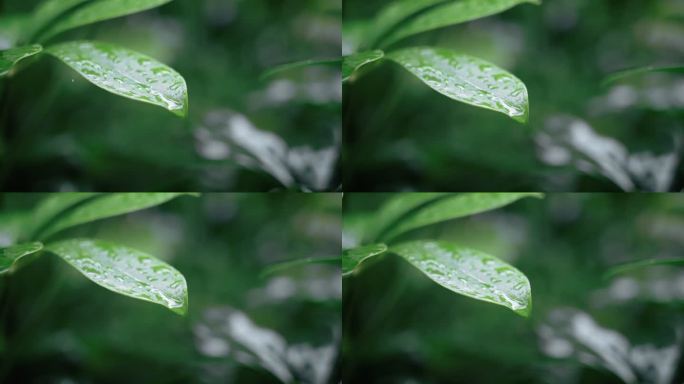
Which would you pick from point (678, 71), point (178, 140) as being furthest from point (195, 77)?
point (678, 71)

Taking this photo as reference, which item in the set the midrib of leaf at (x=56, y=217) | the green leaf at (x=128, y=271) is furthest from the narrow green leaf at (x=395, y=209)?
the midrib of leaf at (x=56, y=217)

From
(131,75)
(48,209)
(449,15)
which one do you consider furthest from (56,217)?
(449,15)

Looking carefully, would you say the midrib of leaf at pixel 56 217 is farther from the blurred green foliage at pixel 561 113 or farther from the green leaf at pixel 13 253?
the blurred green foliage at pixel 561 113

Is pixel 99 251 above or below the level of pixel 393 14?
below

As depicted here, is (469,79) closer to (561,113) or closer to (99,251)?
(561,113)

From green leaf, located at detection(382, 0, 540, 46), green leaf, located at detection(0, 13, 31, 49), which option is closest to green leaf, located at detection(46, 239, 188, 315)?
green leaf, located at detection(0, 13, 31, 49)

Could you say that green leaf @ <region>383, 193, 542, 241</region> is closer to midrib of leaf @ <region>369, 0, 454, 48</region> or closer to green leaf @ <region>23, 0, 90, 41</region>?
midrib of leaf @ <region>369, 0, 454, 48</region>

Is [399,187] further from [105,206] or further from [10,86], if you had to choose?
[10,86]
